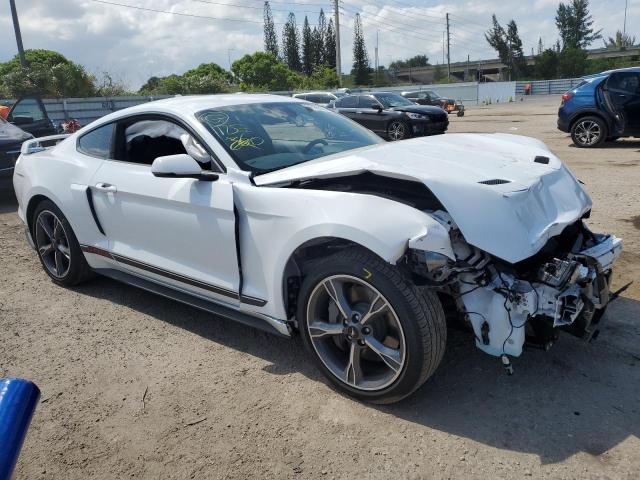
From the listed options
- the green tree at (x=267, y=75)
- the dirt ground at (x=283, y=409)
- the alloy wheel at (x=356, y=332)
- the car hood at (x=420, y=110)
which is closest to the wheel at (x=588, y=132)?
the car hood at (x=420, y=110)

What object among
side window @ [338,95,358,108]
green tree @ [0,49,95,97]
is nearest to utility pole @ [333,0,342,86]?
green tree @ [0,49,95,97]

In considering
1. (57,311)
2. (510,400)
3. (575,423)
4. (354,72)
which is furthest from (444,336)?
(354,72)

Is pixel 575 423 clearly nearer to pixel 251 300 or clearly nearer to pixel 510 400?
pixel 510 400

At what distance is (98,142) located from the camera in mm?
4191

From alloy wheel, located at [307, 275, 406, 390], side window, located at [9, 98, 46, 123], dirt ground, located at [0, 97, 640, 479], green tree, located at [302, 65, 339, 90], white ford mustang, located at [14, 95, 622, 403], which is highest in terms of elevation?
green tree, located at [302, 65, 339, 90]

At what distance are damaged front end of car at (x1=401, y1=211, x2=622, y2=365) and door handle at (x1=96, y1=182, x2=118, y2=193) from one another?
7.37ft

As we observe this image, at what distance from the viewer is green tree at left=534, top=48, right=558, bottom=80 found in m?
76.0

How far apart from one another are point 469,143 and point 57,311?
3340 mm

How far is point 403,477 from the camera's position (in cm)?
233

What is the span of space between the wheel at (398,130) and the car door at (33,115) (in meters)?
8.89

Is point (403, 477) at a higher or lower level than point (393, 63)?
lower

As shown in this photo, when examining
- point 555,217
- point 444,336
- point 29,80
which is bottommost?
point 444,336

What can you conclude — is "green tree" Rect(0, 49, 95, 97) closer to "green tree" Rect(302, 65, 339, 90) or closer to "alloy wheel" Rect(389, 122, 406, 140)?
"alloy wheel" Rect(389, 122, 406, 140)

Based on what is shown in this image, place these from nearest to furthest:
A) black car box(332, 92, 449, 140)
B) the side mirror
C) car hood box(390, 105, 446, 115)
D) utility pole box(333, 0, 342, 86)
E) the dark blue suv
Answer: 1. the side mirror
2. the dark blue suv
3. black car box(332, 92, 449, 140)
4. car hood box(390, 105, 446, 115)
5. utility pole box(333, 0, 342, 86)
